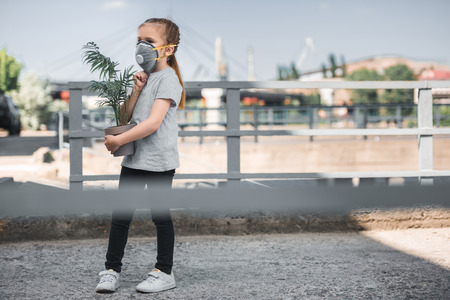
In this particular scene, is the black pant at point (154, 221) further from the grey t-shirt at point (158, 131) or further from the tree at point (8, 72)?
the tree at point (8, 72)

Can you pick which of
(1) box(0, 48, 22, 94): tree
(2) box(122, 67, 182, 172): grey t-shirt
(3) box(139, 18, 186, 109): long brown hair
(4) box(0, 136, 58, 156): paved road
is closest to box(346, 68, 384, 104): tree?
(1) box(0, 48, 22, 94): tree

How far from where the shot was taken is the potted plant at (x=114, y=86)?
2545 millimetres

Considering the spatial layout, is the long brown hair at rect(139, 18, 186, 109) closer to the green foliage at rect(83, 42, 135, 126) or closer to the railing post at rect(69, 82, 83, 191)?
the green foliage at rect(83, 42, 135, 126)

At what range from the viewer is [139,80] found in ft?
8.64

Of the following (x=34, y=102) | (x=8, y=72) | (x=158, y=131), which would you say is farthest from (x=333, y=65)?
(x=158, y=131)

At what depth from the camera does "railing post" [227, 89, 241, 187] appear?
4027 mm

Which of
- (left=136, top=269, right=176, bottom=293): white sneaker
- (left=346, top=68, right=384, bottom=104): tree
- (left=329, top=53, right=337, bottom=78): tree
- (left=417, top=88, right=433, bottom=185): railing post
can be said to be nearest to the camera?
(left=136, top=269, right=176, bottom=293): white sneaker

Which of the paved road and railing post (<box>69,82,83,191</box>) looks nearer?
railing post (<box>69,82,83,191</box>)

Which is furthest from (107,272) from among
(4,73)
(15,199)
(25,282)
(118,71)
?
(4,73)

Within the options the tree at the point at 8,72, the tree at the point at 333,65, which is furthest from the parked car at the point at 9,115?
the tree at the point at 333,65

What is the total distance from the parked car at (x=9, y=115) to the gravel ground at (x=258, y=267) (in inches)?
901

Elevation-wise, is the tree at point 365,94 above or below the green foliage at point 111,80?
above

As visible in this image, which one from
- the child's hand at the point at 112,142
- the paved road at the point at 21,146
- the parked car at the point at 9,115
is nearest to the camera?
the child's hand at the point at 112,142

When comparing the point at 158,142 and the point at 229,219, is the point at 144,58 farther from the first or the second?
the point at 229,219
